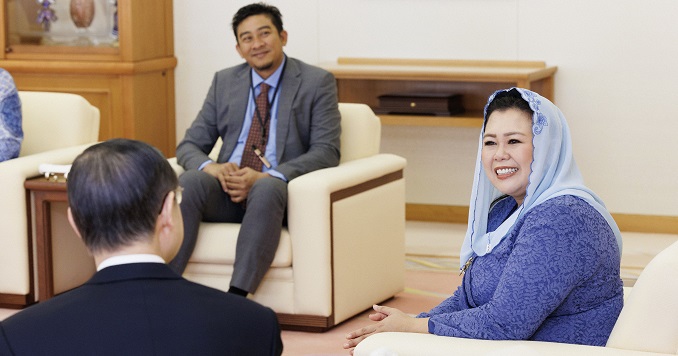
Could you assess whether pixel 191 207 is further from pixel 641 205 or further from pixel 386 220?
pixel 641 205

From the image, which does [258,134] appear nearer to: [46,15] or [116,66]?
[116,66]

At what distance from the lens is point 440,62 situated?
6426 millimetres

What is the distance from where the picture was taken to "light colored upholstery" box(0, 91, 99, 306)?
4738 mm

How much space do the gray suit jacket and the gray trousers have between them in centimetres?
21

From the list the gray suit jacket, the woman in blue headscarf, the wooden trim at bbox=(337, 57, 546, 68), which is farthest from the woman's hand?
the wooden trim at bbox=(337, 57, 546, 68)

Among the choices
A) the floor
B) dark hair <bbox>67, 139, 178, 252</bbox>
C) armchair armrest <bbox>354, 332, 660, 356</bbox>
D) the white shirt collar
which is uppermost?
dark hair <bbox>67, 139, 178, 252</bbox>

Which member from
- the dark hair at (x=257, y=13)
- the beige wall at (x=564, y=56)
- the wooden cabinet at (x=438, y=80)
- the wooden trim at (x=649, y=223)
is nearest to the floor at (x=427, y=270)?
the wooden trim at (x=649, y=223)

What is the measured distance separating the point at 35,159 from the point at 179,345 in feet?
11.4

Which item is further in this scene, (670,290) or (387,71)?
(387,71)

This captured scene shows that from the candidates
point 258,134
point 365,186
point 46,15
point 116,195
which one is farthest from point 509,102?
point 46,15

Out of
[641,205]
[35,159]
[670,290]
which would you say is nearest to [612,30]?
[641,205]

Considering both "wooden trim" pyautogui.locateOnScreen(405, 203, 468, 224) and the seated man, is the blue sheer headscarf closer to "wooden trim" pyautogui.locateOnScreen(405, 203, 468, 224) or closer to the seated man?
the seated man

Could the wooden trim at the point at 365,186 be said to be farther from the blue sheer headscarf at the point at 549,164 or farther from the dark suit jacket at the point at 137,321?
the dark suit jacket at the point at 137,321

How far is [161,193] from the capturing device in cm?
174
